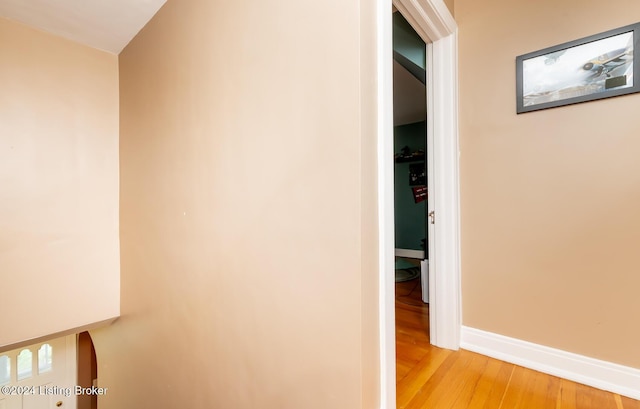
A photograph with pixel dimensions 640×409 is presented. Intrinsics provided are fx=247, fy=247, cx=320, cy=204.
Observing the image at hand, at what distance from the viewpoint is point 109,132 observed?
224 cm

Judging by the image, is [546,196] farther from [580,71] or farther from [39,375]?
[39,375]

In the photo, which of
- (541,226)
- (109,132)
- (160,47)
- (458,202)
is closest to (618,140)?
(541,226)

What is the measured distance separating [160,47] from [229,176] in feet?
4.16

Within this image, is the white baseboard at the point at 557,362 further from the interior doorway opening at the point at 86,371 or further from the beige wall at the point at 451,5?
the interior doorway opening at the point at 86,371

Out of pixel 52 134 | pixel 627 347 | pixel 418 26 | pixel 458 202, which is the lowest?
pixel 627 347

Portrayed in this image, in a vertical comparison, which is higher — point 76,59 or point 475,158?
point 76,59

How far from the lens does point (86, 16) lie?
181cm

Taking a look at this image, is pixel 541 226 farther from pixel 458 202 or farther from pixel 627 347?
pixel 627 347

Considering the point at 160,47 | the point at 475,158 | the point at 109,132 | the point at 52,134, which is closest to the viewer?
the point at 475,158

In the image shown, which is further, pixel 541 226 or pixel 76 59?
pixel 76 59

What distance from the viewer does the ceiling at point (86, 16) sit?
1688mm

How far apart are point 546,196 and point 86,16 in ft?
10.7

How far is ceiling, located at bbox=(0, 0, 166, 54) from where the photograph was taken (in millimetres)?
1688

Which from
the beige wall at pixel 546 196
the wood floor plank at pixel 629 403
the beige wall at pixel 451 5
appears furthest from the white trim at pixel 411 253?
the beige wall at pixel 451 5
